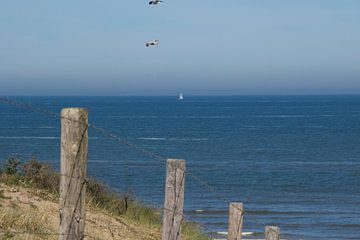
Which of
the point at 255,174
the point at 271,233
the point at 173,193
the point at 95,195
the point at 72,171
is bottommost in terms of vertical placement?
the point at 255,174

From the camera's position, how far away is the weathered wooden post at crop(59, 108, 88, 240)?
19.4 ft

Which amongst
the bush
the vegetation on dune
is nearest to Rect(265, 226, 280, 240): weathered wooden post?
the vegetation on dune

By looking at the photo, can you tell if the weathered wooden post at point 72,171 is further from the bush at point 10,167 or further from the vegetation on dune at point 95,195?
the bush at point 10,167

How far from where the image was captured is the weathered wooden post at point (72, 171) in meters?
5.91

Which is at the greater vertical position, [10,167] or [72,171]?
[72,171]

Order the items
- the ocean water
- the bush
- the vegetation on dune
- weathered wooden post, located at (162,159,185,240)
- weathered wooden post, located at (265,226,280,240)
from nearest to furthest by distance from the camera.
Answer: weathered wooden post, located at (162,159,185,240), weathered wooden post, located at (265,226,280,240), the vegetation on dune, the bush, the ocean water

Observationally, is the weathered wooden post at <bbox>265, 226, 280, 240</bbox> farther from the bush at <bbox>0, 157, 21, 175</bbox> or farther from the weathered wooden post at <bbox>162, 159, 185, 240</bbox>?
the bush at <bbox>0, 157, 21, 175</bbox>

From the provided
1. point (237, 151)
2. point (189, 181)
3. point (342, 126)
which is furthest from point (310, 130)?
point (189, 181)

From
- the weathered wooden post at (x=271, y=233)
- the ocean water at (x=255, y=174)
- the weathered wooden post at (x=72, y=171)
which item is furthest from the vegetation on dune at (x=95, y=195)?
the weathered wooden post at (x=72, y=171)

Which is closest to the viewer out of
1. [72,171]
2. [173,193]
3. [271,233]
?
[72,171]

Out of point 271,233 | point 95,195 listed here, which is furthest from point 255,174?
point 271,233

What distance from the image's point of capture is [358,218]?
30.1 m

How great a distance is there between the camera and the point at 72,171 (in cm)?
595

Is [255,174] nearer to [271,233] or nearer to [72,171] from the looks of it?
[271,233]
